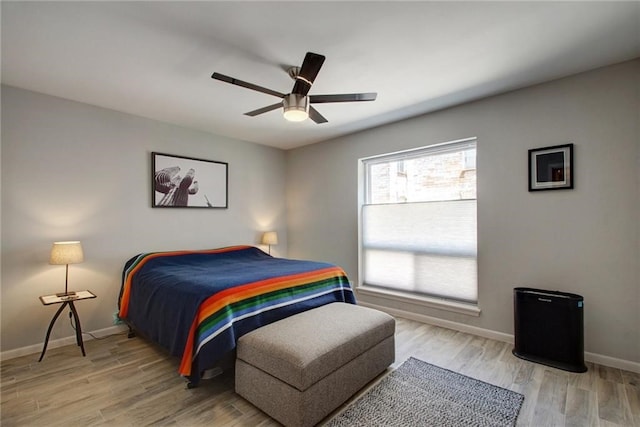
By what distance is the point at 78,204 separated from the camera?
305cm

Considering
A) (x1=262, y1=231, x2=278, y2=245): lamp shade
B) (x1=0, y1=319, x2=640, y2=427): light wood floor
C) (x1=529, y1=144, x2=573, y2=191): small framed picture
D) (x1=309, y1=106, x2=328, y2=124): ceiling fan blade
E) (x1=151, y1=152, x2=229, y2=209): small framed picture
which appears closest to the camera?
(x1=0, y1=319, x2=640, y2=427): light wood floor

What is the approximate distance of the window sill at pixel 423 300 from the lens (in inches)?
124

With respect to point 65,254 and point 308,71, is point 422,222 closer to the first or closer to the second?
point 308,71

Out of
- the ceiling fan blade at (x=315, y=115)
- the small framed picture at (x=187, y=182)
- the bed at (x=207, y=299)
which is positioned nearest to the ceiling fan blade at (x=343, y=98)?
the ceiling fan blade at (x=315, y=115)

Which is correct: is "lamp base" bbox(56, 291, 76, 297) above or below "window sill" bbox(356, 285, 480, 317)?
above

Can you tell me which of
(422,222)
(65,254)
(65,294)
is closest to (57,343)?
(65,294)

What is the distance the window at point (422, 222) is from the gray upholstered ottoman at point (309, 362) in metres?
1.44

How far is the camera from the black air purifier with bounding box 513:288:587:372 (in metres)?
2.33

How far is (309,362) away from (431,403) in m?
0.95

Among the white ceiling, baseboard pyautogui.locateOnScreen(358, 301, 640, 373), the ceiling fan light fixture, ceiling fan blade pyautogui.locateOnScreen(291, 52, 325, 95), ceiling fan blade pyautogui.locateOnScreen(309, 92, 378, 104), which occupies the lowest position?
baseboard pyautogui.locateOnScreen(358, 301, 640, 373)

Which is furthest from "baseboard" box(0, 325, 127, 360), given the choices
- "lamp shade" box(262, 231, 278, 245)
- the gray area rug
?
the gray area rug

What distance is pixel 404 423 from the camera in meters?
1.77

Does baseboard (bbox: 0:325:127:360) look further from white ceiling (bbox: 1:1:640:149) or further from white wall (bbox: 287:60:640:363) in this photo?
white wall (bbox: 287:60:640:363)

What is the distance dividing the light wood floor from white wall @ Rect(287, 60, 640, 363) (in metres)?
0.49
